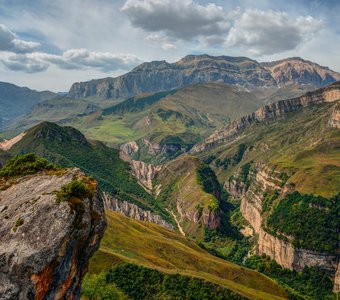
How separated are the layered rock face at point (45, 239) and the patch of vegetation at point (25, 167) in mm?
6720

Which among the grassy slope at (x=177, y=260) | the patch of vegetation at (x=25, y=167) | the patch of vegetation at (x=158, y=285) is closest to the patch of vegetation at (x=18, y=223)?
the patch of vegetation at (x=25, y=167)

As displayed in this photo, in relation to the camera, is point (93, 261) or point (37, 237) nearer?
point (37, 237)

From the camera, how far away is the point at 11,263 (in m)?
49.9

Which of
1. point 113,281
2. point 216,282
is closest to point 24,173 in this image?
point 113,281

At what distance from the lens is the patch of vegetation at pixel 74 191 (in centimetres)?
5619

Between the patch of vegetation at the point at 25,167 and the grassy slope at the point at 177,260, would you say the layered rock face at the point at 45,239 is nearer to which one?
the patch of vegetation at the point at 25,167

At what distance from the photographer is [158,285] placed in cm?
13850

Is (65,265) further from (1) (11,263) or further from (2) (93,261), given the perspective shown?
(2) (93,261)

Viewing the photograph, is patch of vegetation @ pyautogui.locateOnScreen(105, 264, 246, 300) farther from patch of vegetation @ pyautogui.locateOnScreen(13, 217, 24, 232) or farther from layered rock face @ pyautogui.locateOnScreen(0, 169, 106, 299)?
patch of vegetation @ pyautogui.locateOnScreen(13, 217, 24, 232)

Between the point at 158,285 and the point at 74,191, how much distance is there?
90693 mm

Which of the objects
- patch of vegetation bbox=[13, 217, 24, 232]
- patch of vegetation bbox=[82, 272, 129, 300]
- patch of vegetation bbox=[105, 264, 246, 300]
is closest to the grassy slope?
patch of vegetation bbox=[105, 264, 246, 300]

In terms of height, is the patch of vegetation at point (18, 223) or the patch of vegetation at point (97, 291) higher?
the patch of vegetation at point (18, 223)

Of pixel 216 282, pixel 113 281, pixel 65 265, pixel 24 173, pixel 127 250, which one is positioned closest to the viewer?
pixel 65 265

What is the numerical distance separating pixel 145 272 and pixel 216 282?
27445 millimetres
